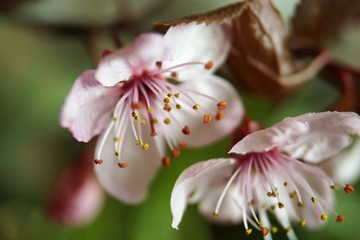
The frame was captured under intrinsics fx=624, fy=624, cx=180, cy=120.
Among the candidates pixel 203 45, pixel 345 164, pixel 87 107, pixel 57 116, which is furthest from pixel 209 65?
pixel 57 116

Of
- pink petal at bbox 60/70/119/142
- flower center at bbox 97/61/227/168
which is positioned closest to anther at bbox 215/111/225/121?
flower center at bbox 97/61/227/168

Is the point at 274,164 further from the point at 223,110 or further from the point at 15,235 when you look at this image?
the point at 15,235

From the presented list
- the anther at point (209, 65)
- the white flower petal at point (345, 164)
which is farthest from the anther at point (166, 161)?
the white flower petal at point (345, 164)


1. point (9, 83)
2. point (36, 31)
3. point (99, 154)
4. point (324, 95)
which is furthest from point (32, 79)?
point (99, 154)

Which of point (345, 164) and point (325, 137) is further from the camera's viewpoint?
point (345, 164)

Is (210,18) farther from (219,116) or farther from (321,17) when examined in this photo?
(321,17)

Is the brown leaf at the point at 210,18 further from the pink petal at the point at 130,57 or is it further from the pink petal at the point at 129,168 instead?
the pink petal at the point at 129,168
